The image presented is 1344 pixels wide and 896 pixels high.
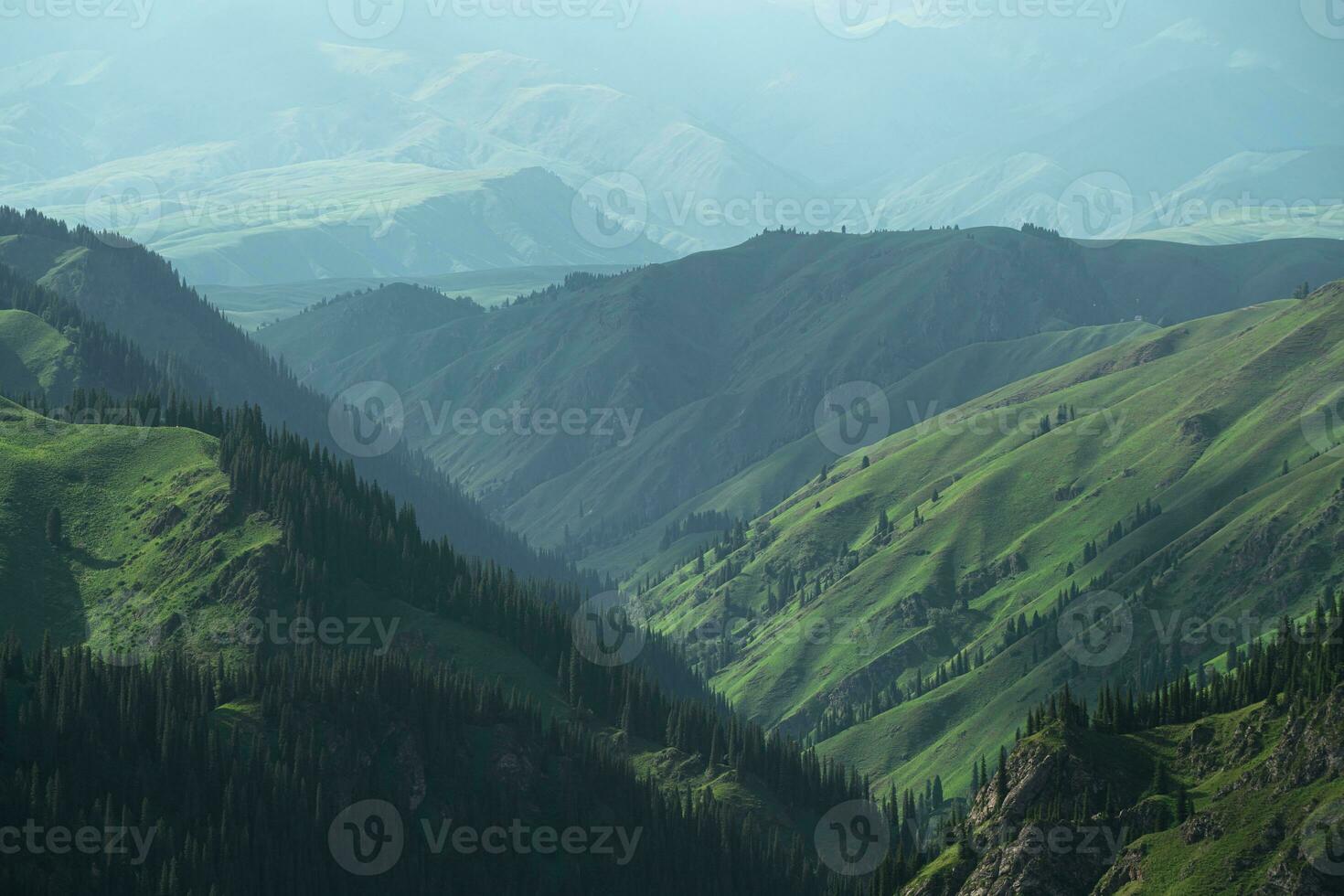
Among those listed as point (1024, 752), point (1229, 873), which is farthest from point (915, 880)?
point (1229, 873)

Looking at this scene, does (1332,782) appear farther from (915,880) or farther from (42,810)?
(42,810)
